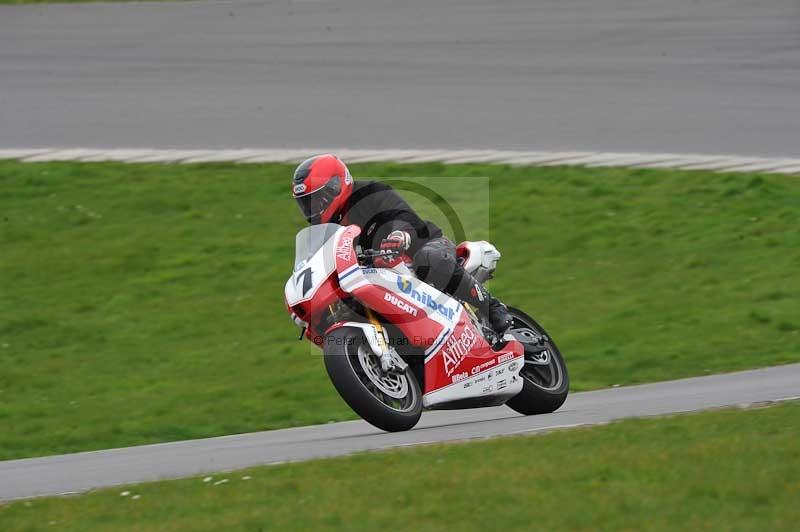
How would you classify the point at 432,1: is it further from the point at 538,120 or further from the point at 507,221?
the point at 507,221

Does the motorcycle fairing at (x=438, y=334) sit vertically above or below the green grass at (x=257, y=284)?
above

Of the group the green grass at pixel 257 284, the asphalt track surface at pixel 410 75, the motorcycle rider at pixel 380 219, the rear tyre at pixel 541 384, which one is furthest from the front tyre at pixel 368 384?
the asphalt track surface at pixel 410 75

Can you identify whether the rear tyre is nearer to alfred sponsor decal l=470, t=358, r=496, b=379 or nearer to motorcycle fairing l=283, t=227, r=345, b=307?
alfred sponsor decal l=470, t=358, r=496, b=379

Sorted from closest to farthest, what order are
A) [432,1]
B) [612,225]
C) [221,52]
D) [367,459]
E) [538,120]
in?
1. [367,459]
2. [612,225]
3. [538,120]
4. [221,52]
5. [432,1]

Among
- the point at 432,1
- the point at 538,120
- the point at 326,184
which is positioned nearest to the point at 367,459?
the point at 326,184

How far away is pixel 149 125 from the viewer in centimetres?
1944

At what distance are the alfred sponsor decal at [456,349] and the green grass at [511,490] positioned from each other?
1112 millimetres

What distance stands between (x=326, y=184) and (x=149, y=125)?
1124 centimetres

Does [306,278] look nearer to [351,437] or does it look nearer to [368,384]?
[368,384]

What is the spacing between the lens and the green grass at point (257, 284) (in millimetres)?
11430

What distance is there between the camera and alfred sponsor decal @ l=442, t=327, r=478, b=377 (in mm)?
8914

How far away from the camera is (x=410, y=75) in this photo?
836 inches

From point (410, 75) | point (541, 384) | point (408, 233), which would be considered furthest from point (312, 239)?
point (410, 75)

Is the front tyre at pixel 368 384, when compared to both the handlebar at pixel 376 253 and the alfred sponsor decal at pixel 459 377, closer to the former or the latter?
the alfred sponsor decal at pixel 459 377
